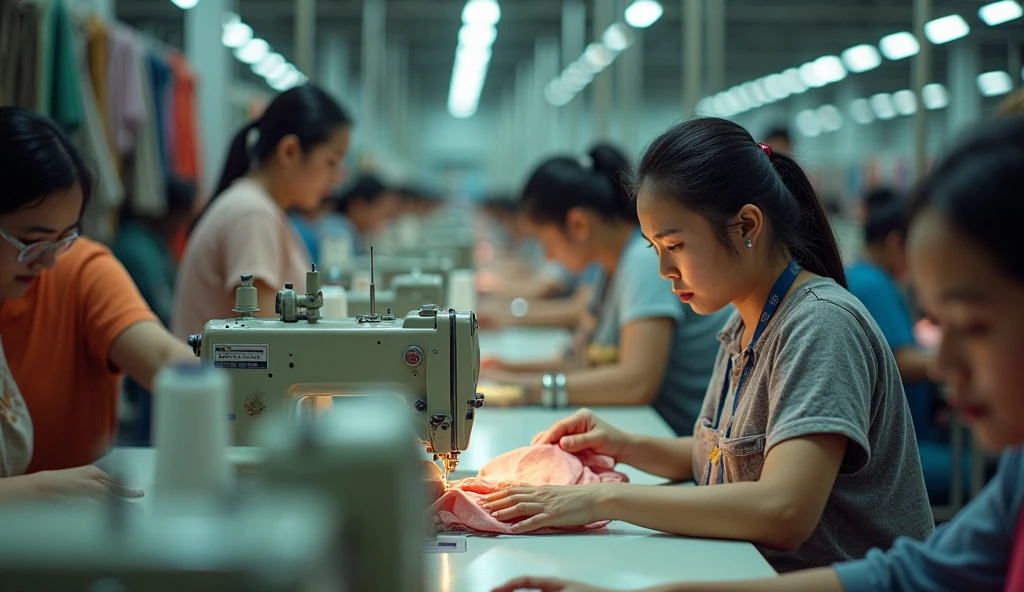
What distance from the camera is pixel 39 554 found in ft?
2.53

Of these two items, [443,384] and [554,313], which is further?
[554,313]

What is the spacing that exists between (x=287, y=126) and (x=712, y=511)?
195cm

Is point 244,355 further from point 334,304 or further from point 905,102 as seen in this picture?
point 905,102

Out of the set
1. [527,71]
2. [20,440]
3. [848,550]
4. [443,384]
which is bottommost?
[848,550]

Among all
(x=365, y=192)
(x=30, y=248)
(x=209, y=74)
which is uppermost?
(x=209, y=74)

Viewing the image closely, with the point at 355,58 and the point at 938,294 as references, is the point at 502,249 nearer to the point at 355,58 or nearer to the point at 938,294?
the point at 355,58

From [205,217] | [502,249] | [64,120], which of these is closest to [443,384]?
[205,217]

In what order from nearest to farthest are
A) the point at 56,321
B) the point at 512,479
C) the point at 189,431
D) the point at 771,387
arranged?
the point at 189,431
the point at 771,387
the point at 512,479
the point at 56,321

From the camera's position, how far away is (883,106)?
5.51 metres

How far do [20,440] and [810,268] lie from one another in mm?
1521

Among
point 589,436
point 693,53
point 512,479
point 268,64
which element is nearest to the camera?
point 512,479

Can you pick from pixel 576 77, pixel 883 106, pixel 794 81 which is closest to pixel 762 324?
pixel 883 106

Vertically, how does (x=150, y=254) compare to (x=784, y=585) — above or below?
above

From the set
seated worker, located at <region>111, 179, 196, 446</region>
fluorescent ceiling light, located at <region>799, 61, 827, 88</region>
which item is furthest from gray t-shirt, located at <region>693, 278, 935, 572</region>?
fluorescent ceiling light, located at <region>799, 61, 827, 88</region>
